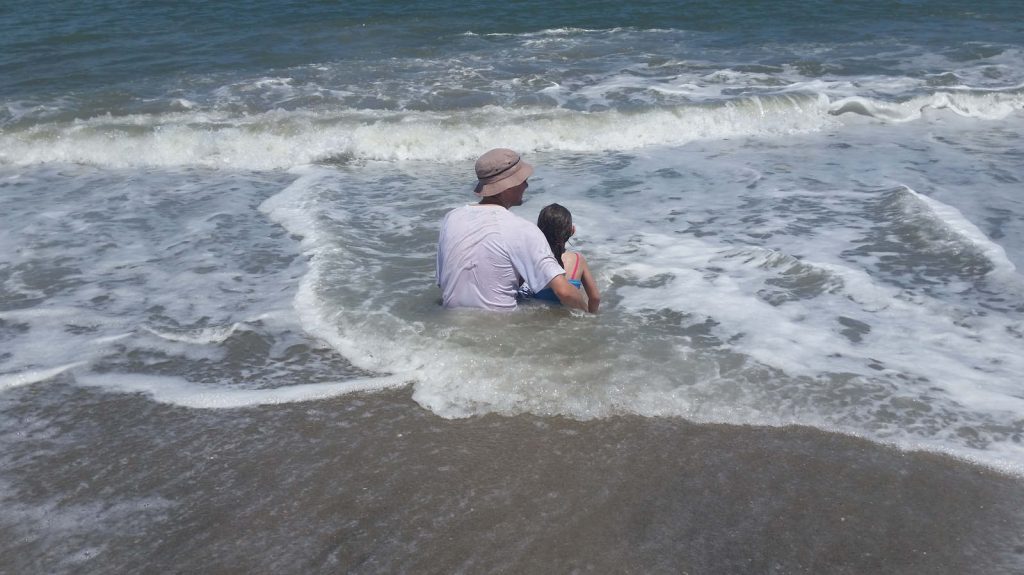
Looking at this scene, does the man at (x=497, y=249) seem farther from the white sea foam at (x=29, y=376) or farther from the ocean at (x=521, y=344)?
the white sea foam at (x=29, y=376)

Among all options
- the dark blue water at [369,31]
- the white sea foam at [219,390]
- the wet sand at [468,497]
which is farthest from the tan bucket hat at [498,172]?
the dark blue water at [369,31]

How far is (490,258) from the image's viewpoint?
4941 mm

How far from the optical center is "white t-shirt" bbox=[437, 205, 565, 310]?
486 centimetres

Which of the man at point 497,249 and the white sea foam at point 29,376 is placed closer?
the white sea foam at point 29,376

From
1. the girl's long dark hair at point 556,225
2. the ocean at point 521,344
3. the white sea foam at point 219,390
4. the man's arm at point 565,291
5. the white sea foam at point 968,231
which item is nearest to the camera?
the ocean at point 521,344

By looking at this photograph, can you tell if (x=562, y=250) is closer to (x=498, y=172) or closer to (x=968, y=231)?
(x=498, y=172)

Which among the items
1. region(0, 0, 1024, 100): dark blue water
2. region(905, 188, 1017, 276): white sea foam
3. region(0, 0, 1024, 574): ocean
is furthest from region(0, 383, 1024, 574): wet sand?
region(0, 0, 1024, 100): dark blue water

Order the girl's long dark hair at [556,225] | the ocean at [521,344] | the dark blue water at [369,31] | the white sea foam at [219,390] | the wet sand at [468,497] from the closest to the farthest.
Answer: the wet sand at [468,497] < the ocean at [521,344] < the white sea foam at [219,390] < the girl's long dark hair at [556,225] < the dark blue water at [369,31]

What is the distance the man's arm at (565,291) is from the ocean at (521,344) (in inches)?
6.8

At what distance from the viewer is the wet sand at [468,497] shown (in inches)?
131

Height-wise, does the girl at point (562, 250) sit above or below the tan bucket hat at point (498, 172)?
below

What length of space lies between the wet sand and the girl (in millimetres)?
1054

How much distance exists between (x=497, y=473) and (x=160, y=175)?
6.83 metres

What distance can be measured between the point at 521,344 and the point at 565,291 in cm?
36
